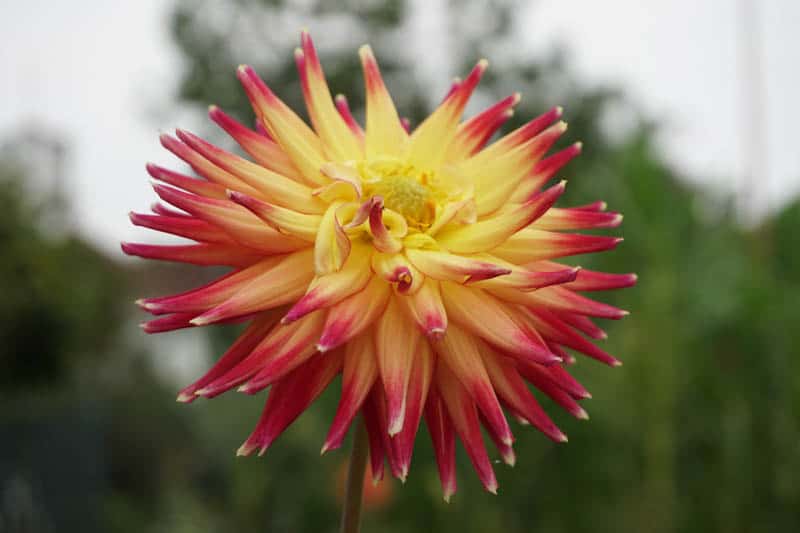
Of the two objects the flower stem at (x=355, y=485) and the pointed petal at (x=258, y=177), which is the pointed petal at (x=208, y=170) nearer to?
the pointed petal at (x=258, y=177)

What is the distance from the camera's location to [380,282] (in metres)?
1.09

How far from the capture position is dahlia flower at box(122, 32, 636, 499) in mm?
991

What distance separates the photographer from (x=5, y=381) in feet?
31.4

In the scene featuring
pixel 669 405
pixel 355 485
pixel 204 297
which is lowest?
pixel 669 405

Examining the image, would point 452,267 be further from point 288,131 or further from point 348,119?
point 348,119

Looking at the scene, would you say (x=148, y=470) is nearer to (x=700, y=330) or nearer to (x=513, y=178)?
(x=700, y=330)

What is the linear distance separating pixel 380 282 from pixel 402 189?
199 mm

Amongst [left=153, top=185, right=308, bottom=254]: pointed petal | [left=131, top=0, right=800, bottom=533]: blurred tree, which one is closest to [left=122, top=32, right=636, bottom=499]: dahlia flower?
[left=153, top=185, right=308, bottom=254]: pointed petal

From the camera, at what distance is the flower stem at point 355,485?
3.05 feet

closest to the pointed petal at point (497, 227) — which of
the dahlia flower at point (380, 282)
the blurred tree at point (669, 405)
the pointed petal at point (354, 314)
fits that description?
the dahlia flower at point (380, 282)

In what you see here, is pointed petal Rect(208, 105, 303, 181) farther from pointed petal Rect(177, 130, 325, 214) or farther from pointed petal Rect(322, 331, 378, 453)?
pointed petal Rect(322, 331, 378, 453)

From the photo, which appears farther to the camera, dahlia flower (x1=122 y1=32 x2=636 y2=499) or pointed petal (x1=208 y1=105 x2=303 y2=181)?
pointed petal (x1=208 y1=105 x2=303 y2=181)

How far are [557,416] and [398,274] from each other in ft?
10.0

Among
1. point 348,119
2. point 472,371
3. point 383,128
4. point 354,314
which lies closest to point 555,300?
point 472,371
